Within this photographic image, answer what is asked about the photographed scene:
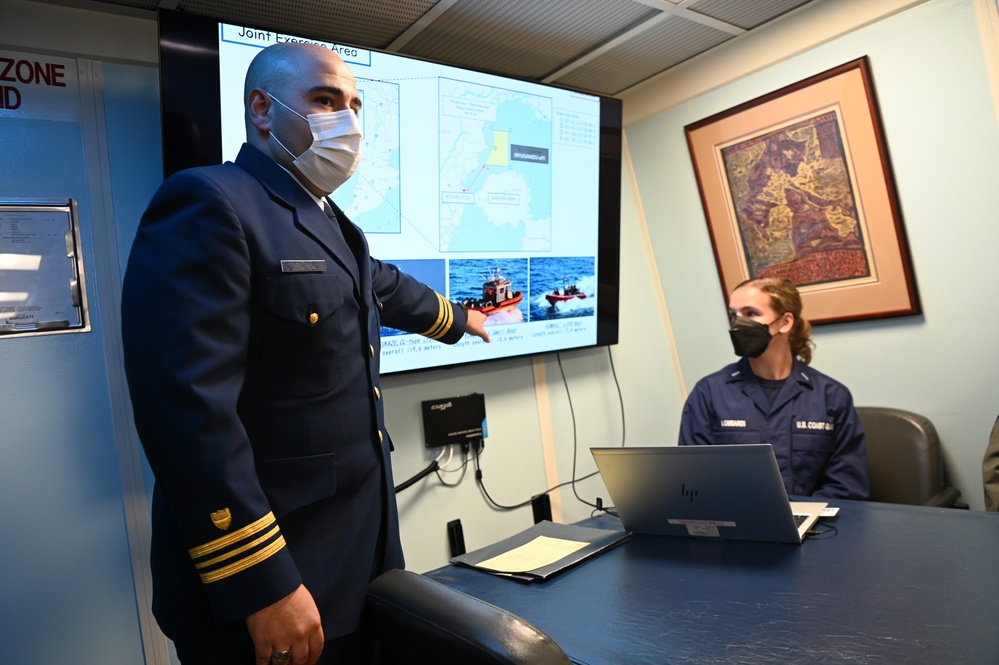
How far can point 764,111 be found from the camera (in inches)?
113

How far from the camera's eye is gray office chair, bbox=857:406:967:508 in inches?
91.5

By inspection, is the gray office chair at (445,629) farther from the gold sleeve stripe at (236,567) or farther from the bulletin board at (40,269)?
the bulletin board at (40,269)

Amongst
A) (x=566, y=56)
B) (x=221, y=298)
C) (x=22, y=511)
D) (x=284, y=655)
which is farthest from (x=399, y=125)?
(x=284, y=655)

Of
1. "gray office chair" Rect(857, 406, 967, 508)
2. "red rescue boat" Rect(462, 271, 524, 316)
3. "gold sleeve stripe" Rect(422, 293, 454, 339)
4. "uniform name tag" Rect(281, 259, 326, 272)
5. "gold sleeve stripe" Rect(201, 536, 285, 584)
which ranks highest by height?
"red rescue boat" Rect(462, 271, 524, 316)

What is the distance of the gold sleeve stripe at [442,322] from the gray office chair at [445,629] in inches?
35.7

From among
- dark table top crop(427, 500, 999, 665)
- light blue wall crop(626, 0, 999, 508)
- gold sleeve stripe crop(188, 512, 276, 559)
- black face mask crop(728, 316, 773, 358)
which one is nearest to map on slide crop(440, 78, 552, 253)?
black face mask crop(728, 316, 773, 358)

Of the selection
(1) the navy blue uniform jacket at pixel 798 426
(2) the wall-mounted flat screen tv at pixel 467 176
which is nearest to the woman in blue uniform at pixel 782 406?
(1) the navy blue uniform jacket at pixel 798 426

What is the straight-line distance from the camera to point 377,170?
90.4 inches

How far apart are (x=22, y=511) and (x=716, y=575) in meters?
1.76

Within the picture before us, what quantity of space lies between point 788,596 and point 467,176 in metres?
1.79

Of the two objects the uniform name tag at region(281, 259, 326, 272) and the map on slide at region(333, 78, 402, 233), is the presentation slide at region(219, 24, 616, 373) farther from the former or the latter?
the uniform name tag at region(281, 259, 326, 272)

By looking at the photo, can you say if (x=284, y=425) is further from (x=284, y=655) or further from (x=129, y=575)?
(x=129, y=575)

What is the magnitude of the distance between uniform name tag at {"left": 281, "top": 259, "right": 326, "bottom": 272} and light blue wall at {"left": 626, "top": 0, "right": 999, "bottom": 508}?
2.24 metres

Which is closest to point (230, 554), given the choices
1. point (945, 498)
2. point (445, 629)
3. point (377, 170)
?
point (445, 629)
